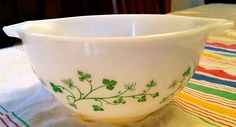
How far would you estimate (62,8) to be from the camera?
1.60 m

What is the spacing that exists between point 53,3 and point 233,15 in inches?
35.9

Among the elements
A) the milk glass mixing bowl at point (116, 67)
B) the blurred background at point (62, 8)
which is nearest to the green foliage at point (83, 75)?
the milk glass mixing bowl at point (116, 67)

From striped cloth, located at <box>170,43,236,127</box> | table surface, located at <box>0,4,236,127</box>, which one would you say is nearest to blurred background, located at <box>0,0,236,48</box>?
table surface, located at <box>0,4,236,127</box>

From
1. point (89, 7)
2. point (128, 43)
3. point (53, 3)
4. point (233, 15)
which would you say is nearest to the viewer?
point (128, 43)

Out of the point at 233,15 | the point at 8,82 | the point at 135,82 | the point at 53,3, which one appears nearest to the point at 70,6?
the point at 53,3

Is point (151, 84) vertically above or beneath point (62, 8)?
above

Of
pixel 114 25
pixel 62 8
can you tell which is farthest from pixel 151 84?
pixel 62 8

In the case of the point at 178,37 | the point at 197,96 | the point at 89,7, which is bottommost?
the point at 89,7

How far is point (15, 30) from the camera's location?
1.01ft

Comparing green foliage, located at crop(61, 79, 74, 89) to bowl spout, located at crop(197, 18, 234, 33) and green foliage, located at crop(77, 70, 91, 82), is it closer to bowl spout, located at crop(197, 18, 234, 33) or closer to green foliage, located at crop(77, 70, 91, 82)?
green foliage, located at crop(77, 70, 91, 82)

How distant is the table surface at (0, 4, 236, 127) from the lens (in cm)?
33

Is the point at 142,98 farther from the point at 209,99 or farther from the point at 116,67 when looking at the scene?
the point at 209,99

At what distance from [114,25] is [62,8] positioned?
1.19 meters

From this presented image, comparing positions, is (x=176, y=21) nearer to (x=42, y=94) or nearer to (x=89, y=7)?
(x=42, y=94)
